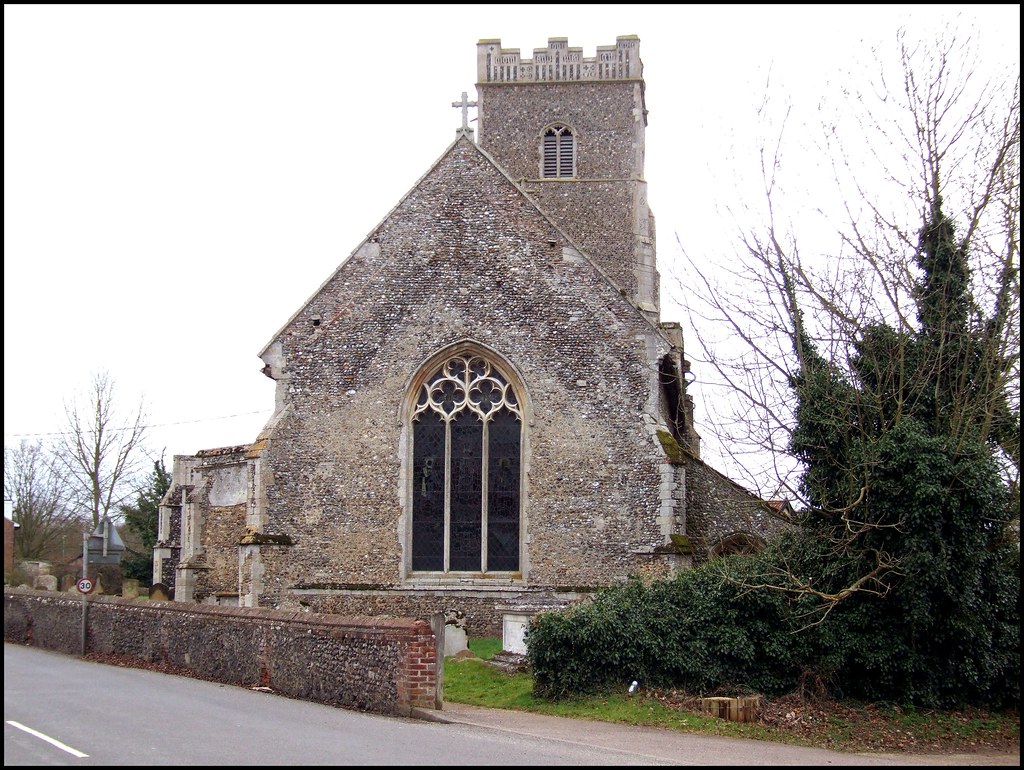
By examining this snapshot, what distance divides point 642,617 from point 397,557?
244 inches

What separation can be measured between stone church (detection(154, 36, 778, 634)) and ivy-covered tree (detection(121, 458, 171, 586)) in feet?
58.9

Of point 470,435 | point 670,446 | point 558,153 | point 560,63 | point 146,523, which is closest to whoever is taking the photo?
point 670,446

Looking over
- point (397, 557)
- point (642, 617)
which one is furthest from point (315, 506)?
point (642, 617)

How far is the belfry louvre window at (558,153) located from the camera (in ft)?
119

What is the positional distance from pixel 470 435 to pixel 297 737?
34.0 ft

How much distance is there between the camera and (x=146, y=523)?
126 feet

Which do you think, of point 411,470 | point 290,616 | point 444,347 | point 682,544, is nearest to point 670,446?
point 682,544

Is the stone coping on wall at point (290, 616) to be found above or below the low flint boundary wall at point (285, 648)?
above

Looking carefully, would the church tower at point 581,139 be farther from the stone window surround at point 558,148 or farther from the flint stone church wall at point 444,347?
the flint stone church wall at point 444,347

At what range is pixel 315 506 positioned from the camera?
20344 mm

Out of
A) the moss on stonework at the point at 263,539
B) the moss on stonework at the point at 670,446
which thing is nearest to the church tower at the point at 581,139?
the moss on stonework at the point at 670,446

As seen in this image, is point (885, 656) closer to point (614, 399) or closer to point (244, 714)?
point (614, 399)

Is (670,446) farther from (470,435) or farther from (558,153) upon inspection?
(558,153)

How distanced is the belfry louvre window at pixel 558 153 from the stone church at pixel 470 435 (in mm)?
14634
